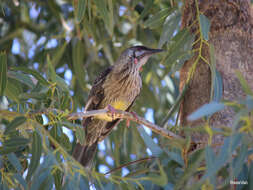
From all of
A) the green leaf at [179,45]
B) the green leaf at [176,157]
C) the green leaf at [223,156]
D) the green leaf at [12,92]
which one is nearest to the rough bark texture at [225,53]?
the green leaf at [179,45]

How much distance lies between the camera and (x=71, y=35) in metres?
3.76

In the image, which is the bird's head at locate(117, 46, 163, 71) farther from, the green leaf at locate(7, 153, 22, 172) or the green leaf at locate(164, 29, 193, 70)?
the green leaf at locate(7, 153, 22, 172)

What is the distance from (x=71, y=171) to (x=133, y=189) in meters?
0.32

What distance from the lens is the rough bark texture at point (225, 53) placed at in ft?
7.47

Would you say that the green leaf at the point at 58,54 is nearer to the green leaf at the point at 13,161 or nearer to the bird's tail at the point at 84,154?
the bird's tail at the point at 84,154

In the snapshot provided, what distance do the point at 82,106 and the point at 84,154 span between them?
0.73m

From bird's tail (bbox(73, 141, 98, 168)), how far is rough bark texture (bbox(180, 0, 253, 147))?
934 mm

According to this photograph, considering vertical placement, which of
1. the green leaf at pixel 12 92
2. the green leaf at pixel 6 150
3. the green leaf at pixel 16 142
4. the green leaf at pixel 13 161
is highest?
the green leaf at pixel 12 92

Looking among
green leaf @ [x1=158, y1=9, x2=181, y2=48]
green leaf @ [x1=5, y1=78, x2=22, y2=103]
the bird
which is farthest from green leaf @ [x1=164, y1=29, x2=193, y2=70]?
green leaf @ [x1=5, y1=78, x2=22, y2=103]

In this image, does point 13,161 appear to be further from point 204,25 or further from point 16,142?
point 204,25

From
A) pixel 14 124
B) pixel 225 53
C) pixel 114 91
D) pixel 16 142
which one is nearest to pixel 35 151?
pixel 16 142

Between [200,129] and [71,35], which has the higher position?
[71,35]

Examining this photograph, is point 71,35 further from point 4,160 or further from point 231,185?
point 231,185

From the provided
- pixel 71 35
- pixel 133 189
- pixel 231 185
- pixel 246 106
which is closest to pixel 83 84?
pixel 71 35
